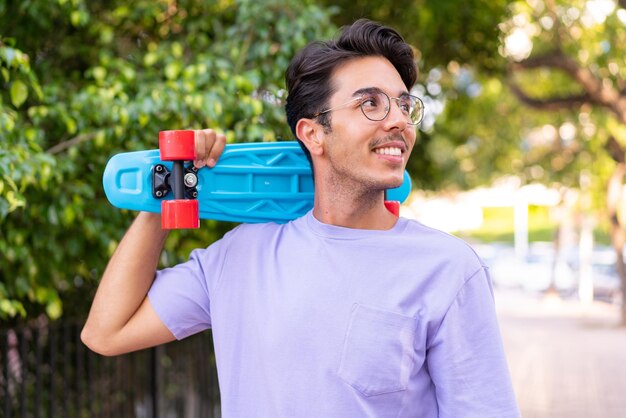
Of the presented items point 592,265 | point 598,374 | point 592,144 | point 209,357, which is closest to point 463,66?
point 209,357

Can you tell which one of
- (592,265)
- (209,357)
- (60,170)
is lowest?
(592,265)

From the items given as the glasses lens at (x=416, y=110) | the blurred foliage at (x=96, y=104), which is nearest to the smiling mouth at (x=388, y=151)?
the glasses lens at (x=416, y=110)

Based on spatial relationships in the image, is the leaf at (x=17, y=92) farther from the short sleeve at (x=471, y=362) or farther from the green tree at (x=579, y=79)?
the green tree at (x=579, y=79)

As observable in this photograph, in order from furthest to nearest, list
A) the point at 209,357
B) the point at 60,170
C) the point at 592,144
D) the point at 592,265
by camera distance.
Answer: the point at 592,265, the point at 592,144, the point at 209,357, the point at 60,170

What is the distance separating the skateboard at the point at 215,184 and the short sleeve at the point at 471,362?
0.46m

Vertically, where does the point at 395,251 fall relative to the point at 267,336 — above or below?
above

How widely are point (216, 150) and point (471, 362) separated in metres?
0.80

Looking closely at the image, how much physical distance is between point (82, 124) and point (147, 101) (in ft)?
1.06

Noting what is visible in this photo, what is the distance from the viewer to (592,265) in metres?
27.2

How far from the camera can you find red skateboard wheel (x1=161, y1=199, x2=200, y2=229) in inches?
82.8

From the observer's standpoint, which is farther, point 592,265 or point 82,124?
point 592,265

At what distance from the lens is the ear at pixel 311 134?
83.9 inches

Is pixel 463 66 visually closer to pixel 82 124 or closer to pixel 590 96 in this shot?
pixel 590 96

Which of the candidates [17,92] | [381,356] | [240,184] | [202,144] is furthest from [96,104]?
[381,356]
